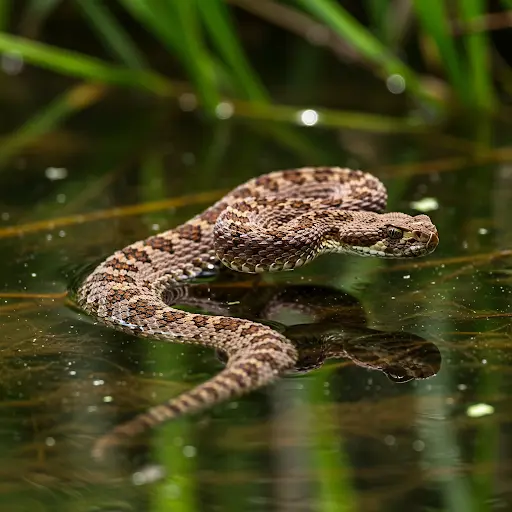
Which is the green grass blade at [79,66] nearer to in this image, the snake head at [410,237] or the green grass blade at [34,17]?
the green grass blade at [34,17]

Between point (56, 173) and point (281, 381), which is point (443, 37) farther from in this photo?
point (281, 381)

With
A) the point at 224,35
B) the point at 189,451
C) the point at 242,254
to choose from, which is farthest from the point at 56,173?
the point at 189,451

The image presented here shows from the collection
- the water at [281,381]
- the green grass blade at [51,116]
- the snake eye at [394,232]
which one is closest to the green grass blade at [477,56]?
the water at [281,381]

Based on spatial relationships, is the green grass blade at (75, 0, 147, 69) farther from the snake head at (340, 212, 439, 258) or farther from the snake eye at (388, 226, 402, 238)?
the snake eye at (388, 226, 402, 238)

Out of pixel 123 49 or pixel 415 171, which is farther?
pixel 123 49

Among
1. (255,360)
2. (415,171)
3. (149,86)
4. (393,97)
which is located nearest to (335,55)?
(393,97)

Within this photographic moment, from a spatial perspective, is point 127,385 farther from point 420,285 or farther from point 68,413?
point 420,285

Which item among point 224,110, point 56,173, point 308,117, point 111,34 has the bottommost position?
point 56,173
